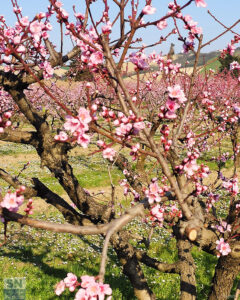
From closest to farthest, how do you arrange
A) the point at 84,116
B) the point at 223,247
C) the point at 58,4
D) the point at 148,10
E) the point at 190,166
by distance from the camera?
the point at 84,116 → the point at 148,10 → the point at 190,166 → the point at 58,4 → the point at 223,247

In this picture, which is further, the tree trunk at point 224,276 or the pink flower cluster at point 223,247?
the tree trunk at point 224,276

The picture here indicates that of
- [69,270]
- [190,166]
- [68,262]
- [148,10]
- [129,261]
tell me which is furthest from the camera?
[68,262]

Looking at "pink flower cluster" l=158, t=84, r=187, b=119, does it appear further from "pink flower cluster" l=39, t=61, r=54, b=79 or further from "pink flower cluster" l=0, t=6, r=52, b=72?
"pink flower cluster" l=39, t=61, r=54, b=79

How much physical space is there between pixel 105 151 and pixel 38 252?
6908 millimetres

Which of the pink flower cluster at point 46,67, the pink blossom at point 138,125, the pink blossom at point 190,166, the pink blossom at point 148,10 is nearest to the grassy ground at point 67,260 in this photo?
the pink flower cluster at point 46,67

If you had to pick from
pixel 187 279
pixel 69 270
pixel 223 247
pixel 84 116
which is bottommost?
pixel 69 270

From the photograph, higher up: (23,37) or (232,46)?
(232,46)

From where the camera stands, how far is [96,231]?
89.9 inches

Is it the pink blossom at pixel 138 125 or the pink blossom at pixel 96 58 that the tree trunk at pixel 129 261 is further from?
the pink blossom at pixel 96 58

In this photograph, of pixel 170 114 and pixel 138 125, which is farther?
pixel 170 114

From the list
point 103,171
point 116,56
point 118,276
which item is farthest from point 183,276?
point 103,171

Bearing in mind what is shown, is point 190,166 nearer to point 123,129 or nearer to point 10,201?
point 123,129

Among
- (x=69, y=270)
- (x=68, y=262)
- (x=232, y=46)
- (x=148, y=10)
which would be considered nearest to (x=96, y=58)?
(x=148, y=10)

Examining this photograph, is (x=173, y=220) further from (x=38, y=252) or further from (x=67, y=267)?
(x=38, y=252)
